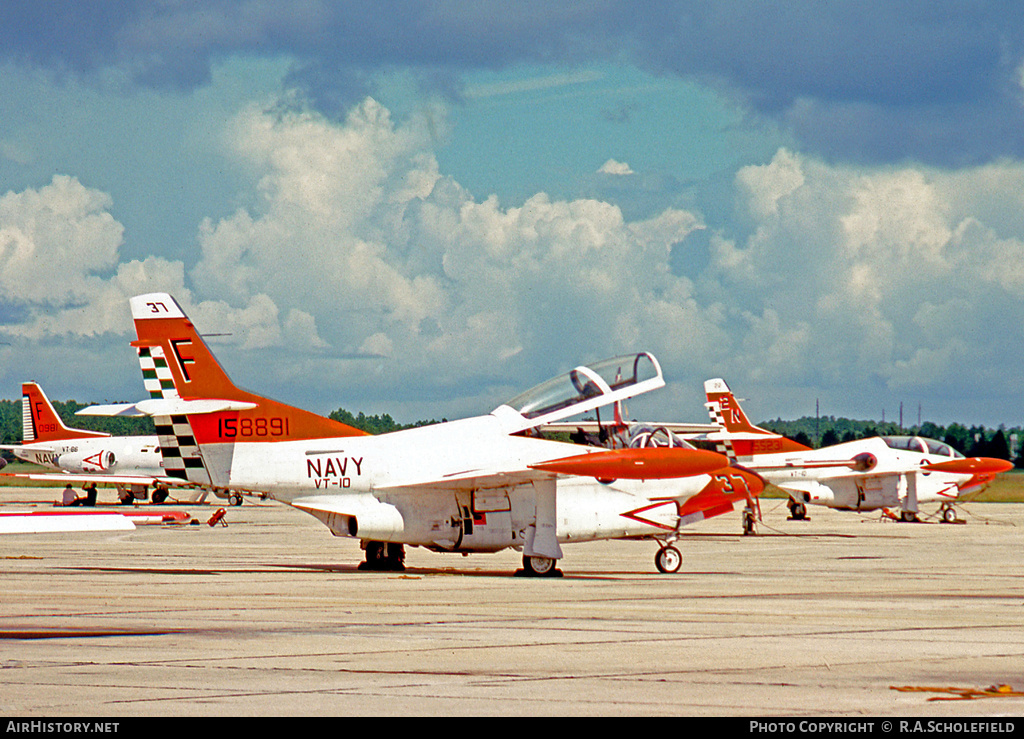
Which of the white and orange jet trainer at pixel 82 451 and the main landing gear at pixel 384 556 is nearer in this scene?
the main landing gear at pixel 384 556

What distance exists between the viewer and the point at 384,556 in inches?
904

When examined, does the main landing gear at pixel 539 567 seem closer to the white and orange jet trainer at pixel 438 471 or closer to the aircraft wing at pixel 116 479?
the white and orange jet trainer at pixel 438 471

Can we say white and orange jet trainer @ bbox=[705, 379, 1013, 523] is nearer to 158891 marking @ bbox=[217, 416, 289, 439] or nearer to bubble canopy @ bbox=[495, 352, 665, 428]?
bubble canopy @ bbox=[495, 352, 665, 428]

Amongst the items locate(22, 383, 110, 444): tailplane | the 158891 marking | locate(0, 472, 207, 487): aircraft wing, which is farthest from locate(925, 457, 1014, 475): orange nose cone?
locate(22, 383, 110, 444): tailplane

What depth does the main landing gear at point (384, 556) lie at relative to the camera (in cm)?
2289

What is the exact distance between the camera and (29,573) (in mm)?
22281

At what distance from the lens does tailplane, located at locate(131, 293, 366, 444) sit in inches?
848

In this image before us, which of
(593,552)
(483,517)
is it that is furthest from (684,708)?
(593,552)

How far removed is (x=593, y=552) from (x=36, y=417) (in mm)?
54861

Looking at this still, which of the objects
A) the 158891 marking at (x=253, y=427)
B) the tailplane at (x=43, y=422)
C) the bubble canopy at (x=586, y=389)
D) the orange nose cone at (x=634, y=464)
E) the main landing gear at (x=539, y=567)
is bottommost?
the main landing gear at (x=539, y=567)

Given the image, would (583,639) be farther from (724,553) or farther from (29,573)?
(724,553)

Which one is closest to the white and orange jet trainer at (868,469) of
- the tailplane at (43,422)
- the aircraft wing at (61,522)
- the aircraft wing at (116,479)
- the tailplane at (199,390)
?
the aircraft wing at (116,479)

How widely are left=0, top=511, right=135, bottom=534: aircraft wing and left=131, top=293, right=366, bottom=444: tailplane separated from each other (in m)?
13.1

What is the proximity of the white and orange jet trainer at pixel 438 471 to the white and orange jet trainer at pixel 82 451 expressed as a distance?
44170 millimetres
